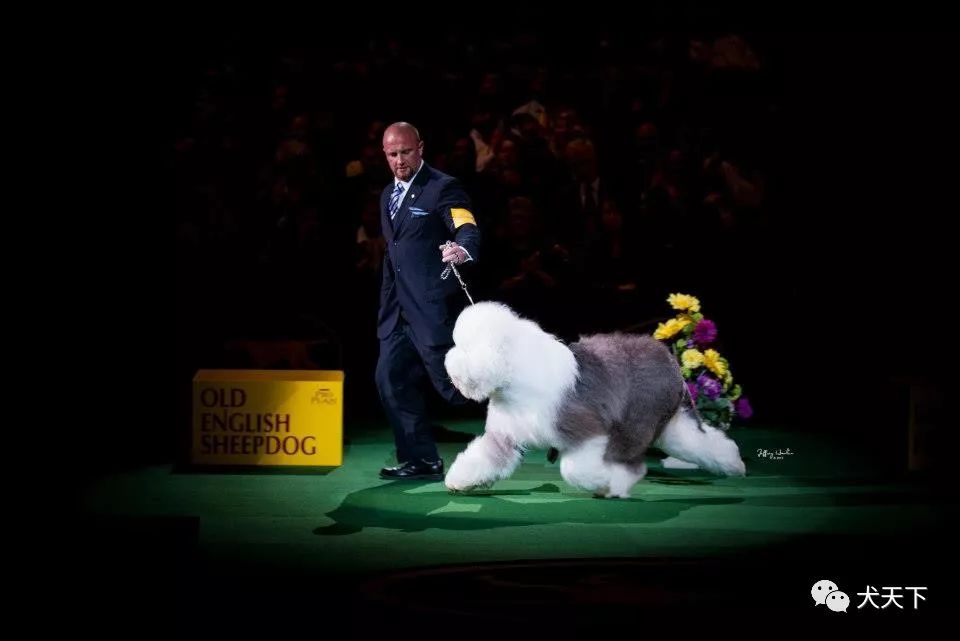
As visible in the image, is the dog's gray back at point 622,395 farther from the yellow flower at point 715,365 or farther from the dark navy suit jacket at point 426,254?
the yellow flower at point 715,365

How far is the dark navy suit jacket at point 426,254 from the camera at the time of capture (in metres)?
Result: 7.29

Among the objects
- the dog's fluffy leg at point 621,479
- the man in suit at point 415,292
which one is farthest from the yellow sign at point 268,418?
the dog's fluffy leg at point 621,479

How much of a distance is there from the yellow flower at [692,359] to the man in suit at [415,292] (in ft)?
4.61

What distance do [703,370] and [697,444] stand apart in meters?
0.85

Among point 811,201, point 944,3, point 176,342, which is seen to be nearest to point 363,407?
point 176,342

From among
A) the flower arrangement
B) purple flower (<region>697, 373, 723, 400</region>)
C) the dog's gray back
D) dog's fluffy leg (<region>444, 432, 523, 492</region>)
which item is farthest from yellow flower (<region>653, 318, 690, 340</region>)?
dog's fluffy leg (<region>444, 432, 523, 492</region>)

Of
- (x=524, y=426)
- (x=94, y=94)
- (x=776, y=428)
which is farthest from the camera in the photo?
(x=94, y=94)

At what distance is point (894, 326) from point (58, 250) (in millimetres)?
5995

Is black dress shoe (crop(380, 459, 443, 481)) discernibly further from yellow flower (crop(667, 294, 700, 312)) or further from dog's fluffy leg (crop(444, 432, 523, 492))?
yellow flower (crop(667, 294, 700, 312))

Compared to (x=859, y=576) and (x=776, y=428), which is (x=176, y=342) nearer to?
(x=776, y=428)

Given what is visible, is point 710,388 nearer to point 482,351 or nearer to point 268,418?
point 482,351

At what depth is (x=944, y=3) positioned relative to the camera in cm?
1062

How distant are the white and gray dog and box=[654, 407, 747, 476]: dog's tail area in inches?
4.7

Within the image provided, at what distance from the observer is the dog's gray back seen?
6578 millimetres
